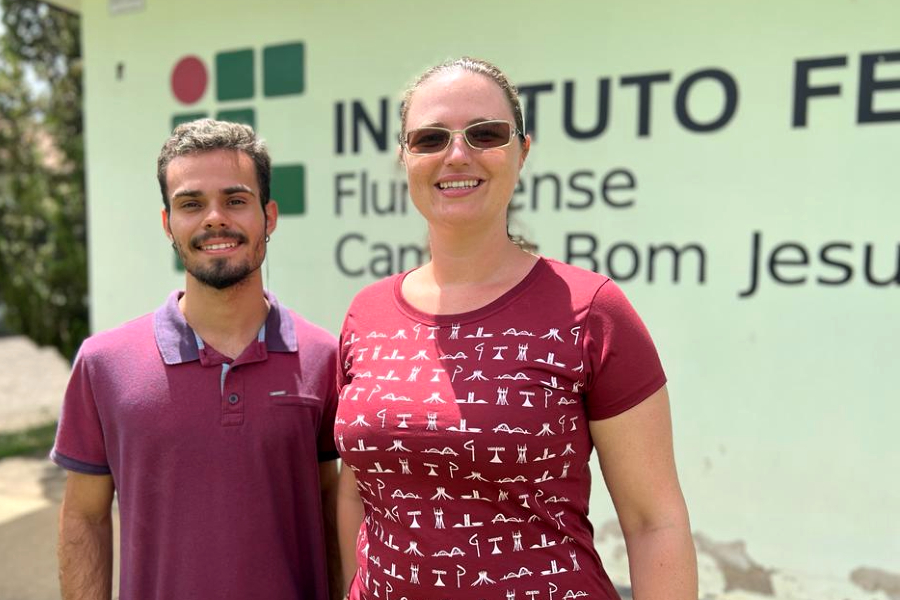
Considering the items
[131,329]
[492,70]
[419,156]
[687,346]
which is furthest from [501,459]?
[687,346]

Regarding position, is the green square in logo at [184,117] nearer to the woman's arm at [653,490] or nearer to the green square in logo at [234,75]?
the green square in logo at [234,75]

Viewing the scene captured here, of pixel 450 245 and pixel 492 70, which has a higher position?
pixel 492 70

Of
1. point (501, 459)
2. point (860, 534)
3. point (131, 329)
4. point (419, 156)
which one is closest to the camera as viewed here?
point (501, 459)

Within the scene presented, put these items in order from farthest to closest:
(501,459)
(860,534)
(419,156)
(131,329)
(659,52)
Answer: (659,52), (860,534), (131,329), (419,156), (501,459)

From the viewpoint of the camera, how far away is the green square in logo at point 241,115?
3998mm

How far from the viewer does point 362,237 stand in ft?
12.3

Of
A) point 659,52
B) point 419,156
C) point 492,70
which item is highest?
point 659,52

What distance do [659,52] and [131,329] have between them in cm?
250

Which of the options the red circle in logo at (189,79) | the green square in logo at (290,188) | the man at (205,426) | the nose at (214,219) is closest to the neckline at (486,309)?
the man at (205,426)

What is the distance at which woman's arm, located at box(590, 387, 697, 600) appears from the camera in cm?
128

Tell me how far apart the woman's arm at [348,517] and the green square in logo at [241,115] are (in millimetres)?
2910

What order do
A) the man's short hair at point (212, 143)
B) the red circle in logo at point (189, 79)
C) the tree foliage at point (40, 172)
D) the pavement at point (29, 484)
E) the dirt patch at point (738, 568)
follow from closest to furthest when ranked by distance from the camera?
the man's short hair at point (212, 143) < the dirt patch at point (738, 568) < the pavement at point (29, 484) < the red circle in logo at point (189, 79) < the tree foliage at point (40, 172)

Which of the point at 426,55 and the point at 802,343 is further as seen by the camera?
the point at 426,55

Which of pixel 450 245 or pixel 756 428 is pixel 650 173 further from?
pixel 450 245
